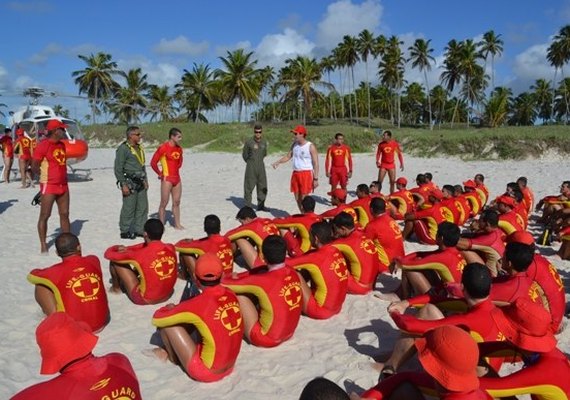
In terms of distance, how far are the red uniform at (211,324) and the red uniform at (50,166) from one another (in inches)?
180

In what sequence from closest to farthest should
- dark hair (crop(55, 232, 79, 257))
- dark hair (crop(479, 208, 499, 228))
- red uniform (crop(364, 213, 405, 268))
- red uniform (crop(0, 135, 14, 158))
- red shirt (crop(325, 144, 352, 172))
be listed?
dark hair (crop(55, 232, 79, 257))
dark hair (crop(479, 208, 499, 228))
red uniform (crop(364, 213, 405, 268))
red shirt (crop(325, 144, 352, 172))
red uniform (crop(0, 135, 14, 158))

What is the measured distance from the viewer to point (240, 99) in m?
51.8

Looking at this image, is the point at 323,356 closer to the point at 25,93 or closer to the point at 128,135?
the point at 128,135

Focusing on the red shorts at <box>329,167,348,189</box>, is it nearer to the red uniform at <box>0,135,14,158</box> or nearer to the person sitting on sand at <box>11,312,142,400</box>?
the person sitting on sand at <box>11,312,142,400</box>

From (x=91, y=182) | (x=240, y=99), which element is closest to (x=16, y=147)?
(x=91, y=182)

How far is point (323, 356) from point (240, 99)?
1933 inches

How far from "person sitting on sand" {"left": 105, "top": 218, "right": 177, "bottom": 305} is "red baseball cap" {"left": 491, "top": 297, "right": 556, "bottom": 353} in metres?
3.67

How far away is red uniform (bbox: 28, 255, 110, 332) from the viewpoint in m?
4.54

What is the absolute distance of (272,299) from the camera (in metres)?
4.38

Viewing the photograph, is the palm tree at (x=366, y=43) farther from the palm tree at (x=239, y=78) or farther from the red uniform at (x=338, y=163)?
the red uniform at (x=338, y=163)

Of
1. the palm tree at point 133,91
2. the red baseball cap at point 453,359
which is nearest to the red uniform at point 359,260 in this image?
the red baseball cap at point 453,359

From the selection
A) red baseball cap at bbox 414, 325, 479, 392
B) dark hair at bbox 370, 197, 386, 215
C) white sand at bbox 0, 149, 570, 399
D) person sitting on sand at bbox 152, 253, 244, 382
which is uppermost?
dark hair at bbox 370, 197, 386, 215

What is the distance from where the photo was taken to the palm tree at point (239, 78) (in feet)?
164

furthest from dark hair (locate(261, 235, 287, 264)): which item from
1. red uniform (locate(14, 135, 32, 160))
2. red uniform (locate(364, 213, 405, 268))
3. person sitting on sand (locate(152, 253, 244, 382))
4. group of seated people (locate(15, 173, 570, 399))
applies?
red uniform (locate(14, 135, 32, 160))
